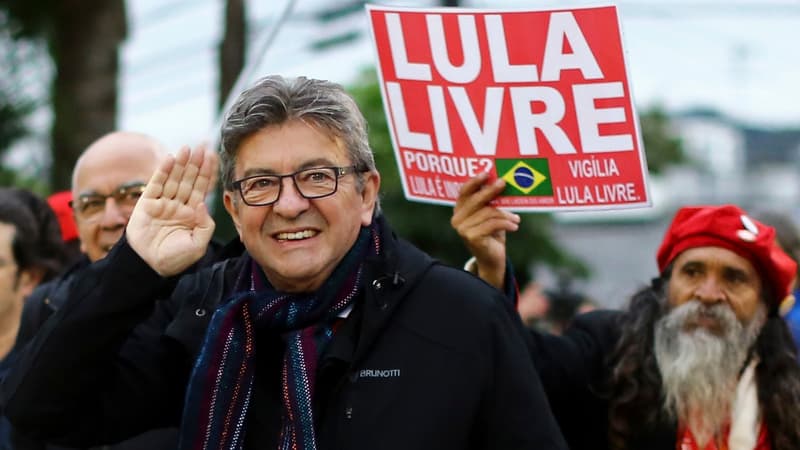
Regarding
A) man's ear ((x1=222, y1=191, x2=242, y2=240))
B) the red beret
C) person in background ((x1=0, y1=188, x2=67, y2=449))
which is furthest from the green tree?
man's ear ((x1=222, y1=191, x2=242, y2=240))

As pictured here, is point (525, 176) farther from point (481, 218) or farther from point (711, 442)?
point (711, 442)

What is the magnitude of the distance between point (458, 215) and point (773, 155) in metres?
101

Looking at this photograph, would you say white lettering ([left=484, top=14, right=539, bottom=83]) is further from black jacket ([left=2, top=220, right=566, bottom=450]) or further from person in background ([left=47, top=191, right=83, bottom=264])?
person in background ([left=47, top=191, right=83, bottom=264])

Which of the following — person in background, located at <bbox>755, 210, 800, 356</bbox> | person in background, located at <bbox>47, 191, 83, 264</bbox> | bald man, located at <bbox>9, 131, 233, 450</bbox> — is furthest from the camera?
person in background, located at <bbox>47, 191, 83, 264</bbox>

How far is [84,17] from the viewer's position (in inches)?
450

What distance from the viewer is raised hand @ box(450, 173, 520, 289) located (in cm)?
384

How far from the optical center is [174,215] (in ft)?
10.4

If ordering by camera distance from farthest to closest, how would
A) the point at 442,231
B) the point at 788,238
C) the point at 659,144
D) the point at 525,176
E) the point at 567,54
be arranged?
1. the point at 659,144
2. the point at 442,231
3. the point at 788,238
4. the point at 525,176
5. the point at 567,54

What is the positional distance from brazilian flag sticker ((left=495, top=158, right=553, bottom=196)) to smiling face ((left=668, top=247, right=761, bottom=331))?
766mm

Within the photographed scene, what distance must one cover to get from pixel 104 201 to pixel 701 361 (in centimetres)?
211

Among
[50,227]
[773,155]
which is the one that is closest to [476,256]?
[50,227]

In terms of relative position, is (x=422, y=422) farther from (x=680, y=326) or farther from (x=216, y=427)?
(x=680, y=326)

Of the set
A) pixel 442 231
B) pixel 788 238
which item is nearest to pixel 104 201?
pixel 788 238

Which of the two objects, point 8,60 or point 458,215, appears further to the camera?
point 8,60
